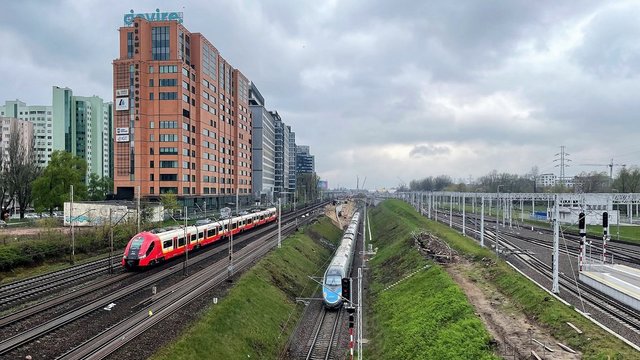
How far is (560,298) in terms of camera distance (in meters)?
28.1

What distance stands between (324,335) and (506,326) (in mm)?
11698

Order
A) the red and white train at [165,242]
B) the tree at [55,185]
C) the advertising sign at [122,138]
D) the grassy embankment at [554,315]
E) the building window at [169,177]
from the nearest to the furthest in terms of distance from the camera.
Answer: the grassy embankment at [554,315] → the red and white train at [165,242] → the tree at [55,185] → the advertising sign at [122,138] → the building window at [169,177]

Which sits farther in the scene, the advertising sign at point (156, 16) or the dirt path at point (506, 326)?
the advertising sign at point (156, 16)

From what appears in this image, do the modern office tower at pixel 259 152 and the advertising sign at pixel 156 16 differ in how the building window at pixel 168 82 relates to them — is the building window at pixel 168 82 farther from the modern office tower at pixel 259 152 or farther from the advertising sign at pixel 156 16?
the modern office tower at pixel 259 152

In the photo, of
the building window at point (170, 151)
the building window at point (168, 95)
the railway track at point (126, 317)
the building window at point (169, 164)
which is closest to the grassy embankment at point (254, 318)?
the railway track at point (126, 317)

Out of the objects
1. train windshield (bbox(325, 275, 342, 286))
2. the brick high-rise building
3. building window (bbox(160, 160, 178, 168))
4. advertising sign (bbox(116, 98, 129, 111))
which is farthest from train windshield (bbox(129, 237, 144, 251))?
advertising sign (bbox(116, 98, 129, 111))

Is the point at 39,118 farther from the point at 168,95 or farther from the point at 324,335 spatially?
the point at 324,335

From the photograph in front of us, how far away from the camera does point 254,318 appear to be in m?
27.5

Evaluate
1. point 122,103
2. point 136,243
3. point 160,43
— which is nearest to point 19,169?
point 122,103

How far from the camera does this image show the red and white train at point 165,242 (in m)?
37.6

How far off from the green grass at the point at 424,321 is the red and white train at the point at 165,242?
657 inches

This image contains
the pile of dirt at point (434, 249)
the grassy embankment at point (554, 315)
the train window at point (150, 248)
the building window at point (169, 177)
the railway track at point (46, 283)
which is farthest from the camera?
the building window at point (169, 177)

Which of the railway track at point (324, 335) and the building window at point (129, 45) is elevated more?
the building window at point (129, 45)

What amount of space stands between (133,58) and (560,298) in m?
86.2
